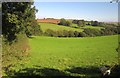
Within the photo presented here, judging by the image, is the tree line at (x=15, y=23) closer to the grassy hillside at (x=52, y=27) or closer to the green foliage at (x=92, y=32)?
the grassy hillside at (x=52, y=27)

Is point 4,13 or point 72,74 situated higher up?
point 4,13

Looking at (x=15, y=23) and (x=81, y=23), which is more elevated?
(x=15, y=23)

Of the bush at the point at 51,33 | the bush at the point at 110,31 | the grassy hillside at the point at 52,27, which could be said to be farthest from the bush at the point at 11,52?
the bush at the point at 110,31

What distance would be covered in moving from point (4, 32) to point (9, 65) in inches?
220

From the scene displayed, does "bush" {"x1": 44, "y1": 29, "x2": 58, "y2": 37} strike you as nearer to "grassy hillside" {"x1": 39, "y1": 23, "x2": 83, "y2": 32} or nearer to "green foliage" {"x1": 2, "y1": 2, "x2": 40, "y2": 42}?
"grassy hillside" {"x1": 39, "y1": 23, "x2": 83, "y2": 32}

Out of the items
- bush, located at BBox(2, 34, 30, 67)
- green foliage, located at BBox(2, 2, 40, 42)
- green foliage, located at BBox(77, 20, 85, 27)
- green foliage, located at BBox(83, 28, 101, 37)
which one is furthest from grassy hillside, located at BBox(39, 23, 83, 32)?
bush, located at BBox(2, 34, 30, 67)

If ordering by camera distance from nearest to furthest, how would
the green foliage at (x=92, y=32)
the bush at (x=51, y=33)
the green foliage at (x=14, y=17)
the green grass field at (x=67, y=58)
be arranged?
the green grass field at (x=67, y=58) < the green foliage at (x=14, y=17) < the bush at (x=51, y=33) < the green foliage at (x=92, y=32)

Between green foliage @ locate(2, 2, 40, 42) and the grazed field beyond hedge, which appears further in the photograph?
green foliage @ locate(2, 2, 40, 42)

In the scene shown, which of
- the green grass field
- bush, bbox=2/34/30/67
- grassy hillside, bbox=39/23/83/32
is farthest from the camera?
grassy hillside, bbox=39/23/83/32

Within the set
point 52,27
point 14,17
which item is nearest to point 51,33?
point 52,27

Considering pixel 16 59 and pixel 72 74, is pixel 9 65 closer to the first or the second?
pixel 16 59

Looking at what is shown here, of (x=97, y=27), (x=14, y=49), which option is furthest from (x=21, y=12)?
(x=97, y=27)

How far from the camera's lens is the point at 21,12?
76.1 feet

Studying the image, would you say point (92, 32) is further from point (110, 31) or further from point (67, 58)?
point (67, 58)
